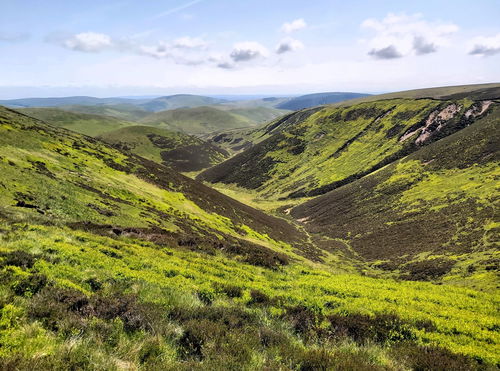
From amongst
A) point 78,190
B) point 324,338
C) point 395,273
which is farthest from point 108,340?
point 395,273

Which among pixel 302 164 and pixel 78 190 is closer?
pixel 78 190

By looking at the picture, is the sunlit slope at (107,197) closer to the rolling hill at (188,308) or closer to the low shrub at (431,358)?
the rolling hill at (188,308)

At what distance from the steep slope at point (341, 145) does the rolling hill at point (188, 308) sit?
8921 cm

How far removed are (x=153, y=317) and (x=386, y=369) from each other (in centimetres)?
672

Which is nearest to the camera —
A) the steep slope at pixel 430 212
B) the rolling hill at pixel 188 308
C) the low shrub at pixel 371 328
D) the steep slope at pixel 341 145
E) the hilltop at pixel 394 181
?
the rolling hill at pixel 188 308

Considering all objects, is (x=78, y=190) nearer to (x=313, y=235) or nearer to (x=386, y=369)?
(x=386, y=369)

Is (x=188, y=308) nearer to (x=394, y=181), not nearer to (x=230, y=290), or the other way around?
(x=230, y=290)

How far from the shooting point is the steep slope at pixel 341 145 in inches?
4210

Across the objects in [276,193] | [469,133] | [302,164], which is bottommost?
[276,193]

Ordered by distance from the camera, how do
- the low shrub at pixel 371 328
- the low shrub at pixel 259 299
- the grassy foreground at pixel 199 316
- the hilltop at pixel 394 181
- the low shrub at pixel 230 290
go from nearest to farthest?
the grassy foreground at pixel 199 316, the low shrub at pixel 371 328, the low shrub at pixel 259 299, the low shrub at pixel 230 290, the hilltop at pixel 394 181

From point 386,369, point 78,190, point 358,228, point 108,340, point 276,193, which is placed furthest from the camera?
point 276,193

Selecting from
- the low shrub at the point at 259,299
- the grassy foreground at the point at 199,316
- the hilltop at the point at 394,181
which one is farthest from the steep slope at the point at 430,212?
the low shrub at the point at 259,299

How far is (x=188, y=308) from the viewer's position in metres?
10.0

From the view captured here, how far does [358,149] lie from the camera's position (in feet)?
402
